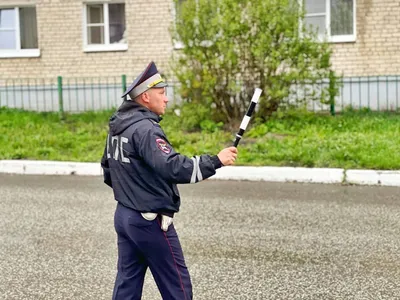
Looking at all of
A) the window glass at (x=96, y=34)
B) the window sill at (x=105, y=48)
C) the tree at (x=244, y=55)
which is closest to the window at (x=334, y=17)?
the tree at (x=244, y=55)

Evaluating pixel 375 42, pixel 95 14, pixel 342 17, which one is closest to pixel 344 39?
pixel 342 17

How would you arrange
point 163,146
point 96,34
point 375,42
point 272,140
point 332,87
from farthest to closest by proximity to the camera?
1. point 96,34
2. point 375,42
3. point 332,87
4. point 272,140
5. point 163,146

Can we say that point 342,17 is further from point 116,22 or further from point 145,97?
point 145,97

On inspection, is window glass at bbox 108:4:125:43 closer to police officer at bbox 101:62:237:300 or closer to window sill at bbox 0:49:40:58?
window sill at bbox 0:49:40:58

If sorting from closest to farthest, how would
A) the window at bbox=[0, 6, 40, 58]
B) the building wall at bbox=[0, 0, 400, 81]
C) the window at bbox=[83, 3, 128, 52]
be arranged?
the building wall at bbox=[0, 0, 400, 81]
the window at bbox=[83, 3, 128, 52]
the window at bbox=[0, 6, 40, 58]

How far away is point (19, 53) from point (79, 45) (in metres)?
1.73

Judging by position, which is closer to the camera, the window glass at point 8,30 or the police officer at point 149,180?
the police officer at point 149,180

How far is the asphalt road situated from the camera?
5738mm

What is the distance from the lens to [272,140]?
1250cm

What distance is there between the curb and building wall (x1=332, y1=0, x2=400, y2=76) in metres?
7.64

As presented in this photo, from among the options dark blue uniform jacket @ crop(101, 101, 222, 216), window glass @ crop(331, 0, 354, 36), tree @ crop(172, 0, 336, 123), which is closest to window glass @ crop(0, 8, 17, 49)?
tree @ crop(172, 0, 336, 123)

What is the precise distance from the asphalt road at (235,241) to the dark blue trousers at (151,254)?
1314 millimetres

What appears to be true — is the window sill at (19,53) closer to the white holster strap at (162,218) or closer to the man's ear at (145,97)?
the man's ear at (145,97)

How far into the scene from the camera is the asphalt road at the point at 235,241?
5.74m
